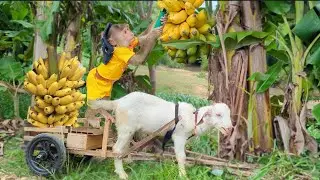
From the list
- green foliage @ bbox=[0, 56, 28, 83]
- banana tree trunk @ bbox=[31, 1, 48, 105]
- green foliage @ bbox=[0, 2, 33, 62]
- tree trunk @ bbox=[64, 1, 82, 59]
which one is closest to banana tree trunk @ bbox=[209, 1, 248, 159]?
tree trunk @ bbox=[64, 1, 82, 59]

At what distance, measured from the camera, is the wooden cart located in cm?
337

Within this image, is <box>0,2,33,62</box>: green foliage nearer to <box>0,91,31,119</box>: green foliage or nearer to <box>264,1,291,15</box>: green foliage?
<box>0,91,31,119</box>: green foliage

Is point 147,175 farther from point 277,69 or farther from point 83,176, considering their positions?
point 277,69

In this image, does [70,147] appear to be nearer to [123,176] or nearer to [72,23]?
[123,176]

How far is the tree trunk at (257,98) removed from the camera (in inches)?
144

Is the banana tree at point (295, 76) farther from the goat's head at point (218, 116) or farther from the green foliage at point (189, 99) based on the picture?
the green foliage at point (189, 99)

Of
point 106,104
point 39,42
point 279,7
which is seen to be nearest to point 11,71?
point 39,42

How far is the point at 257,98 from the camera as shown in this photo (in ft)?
12.1

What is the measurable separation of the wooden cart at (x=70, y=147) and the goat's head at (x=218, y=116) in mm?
248

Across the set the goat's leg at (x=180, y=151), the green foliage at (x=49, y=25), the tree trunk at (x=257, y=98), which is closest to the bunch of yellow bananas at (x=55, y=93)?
the green foliage at (x=49, y=25)

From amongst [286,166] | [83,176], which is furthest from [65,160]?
[286,166]

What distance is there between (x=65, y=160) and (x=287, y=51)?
1.82 metres

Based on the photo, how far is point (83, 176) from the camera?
352 centimetres

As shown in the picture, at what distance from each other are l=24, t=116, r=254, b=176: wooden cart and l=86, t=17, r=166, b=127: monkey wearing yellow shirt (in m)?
0.26
